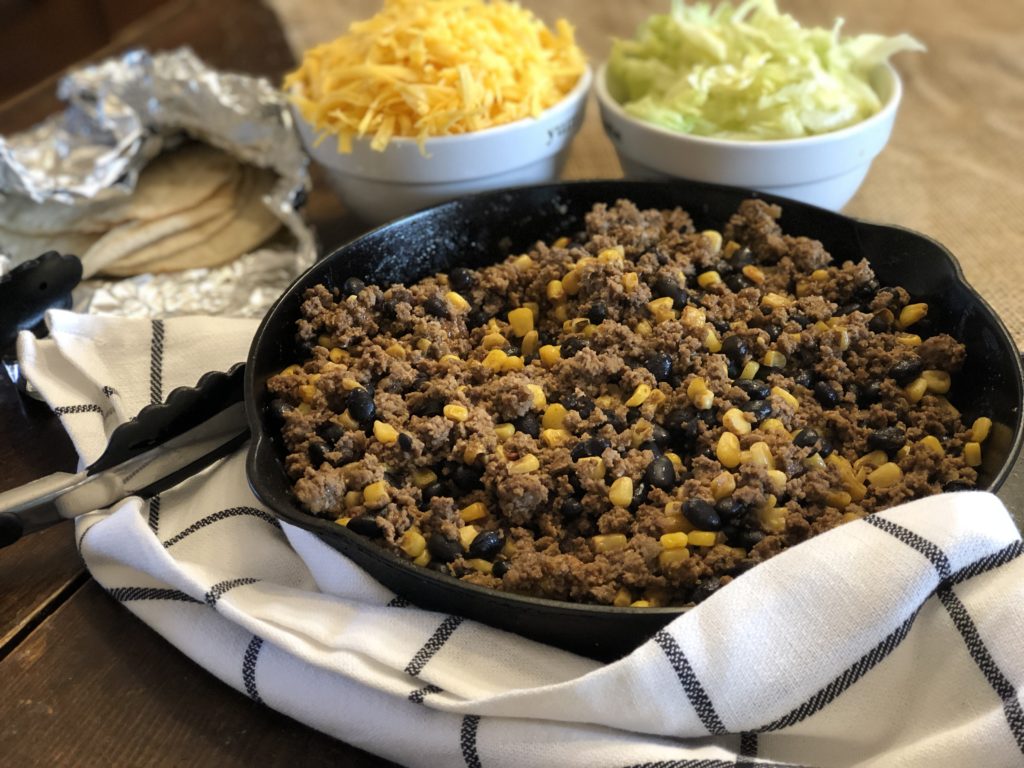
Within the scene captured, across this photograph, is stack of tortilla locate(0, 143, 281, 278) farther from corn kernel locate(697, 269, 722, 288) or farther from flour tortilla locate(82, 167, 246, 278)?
corn kernel locate(697, 269, 722, 288)

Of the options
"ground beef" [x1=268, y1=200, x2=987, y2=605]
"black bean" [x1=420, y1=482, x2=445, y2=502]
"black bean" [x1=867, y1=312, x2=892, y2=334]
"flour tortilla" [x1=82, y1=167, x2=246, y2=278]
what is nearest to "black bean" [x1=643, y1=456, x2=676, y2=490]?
"ground beef" [x1=268, y1=200, x2=987, y2=605]

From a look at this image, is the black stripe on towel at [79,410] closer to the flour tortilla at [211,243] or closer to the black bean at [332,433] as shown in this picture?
the black bean at [332,433]

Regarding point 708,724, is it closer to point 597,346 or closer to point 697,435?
point 697,435

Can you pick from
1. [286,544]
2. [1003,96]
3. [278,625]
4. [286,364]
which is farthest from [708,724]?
[1003,96]

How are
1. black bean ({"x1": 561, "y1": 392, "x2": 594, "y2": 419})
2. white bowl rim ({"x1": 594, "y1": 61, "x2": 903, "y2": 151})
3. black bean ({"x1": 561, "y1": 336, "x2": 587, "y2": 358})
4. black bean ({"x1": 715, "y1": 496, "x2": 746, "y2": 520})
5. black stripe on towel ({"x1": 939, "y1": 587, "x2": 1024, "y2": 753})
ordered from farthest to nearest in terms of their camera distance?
white bowl rim ({"x1": 594, "y1": 61, "x2": 903, "y2": 151}) → black bean ({"x1": 561, "y1": 336, "x2": 587, "y2": 358}) → black bean ({"x1": 561, "y1": 392, "x2": 594, "y2": 419}) → black bean ({"x1": 715, "y1": 496, "x2": 746, "y2": 520}) → black stripe on towel ({"x1": 939, "y1": 587, "x2": 1024, "y2": 753})

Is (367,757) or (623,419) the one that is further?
(623,419)
